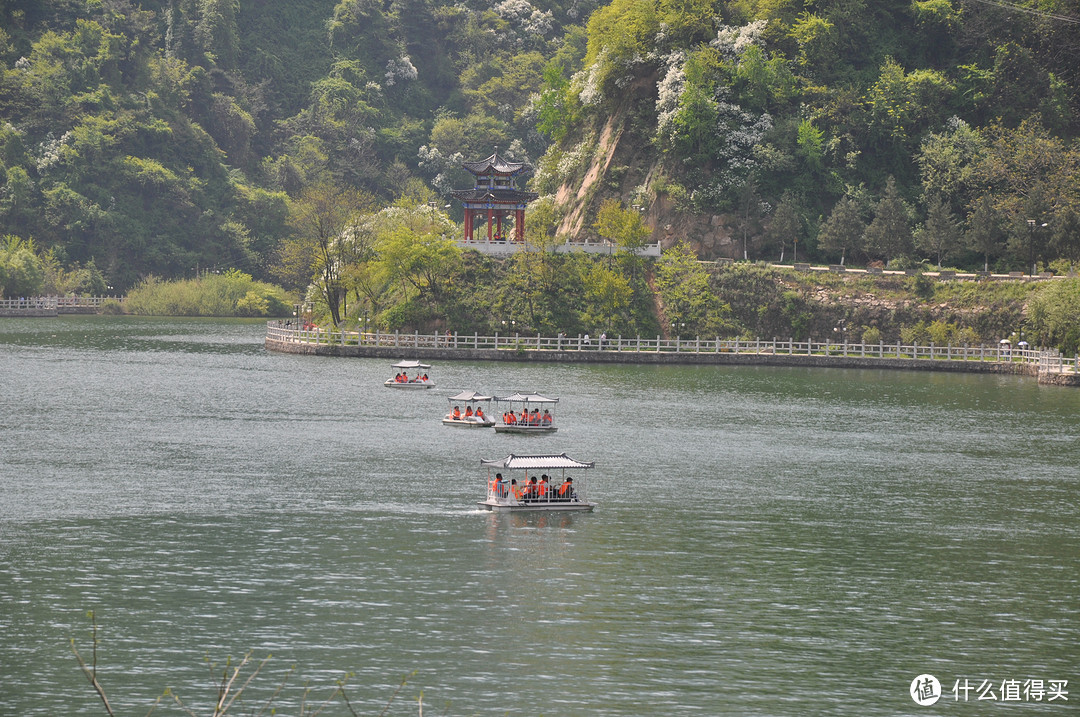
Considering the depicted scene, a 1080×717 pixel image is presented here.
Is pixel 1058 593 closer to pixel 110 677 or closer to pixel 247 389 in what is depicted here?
pixel 110 677

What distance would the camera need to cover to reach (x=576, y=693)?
3347cm

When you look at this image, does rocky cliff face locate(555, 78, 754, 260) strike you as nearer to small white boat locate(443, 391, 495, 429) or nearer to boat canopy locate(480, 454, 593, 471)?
small white boat locate(443, 391, 495, 429)

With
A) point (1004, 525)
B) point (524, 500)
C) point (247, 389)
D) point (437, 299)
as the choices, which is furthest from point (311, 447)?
point (437, 299)

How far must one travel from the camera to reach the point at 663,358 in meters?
123

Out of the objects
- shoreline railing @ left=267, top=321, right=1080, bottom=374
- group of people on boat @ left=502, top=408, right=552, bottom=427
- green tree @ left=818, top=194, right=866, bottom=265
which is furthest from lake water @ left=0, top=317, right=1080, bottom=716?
green tree @ left=818, top=194, right=866, bottom=265

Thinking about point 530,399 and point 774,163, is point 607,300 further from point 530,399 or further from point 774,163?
point 530,399

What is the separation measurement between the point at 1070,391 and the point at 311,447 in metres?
64.3

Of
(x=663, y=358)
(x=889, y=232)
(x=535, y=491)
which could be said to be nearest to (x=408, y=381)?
(x=663, y=358)

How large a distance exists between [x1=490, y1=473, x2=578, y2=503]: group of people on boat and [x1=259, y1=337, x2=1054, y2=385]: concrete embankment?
6614 centimetres

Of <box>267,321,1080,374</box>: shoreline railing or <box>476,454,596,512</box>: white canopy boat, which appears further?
<box>267,321,1080,374</box>: shoreline railing

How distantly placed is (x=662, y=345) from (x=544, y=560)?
270 feet

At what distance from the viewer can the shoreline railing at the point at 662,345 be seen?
403 feet

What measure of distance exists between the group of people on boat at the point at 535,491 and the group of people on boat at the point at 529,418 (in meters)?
21.0

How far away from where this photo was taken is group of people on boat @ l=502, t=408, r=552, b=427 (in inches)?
3022
